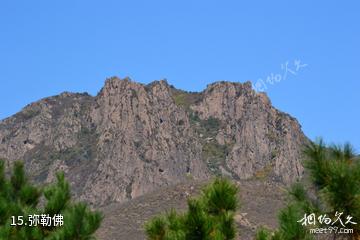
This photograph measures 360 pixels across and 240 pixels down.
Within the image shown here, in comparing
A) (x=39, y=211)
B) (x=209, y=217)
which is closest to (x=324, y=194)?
(x=209, y=217)

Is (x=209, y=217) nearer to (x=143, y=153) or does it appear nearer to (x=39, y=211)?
(x=39, y=211)

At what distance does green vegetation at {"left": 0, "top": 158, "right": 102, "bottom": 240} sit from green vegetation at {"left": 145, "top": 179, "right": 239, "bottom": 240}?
5.97 ft

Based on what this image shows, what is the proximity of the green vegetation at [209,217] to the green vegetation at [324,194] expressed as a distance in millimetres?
511

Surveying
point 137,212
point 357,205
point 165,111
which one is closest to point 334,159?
point 357,205

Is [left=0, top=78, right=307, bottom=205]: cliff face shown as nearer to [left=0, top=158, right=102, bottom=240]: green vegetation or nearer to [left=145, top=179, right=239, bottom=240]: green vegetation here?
[left=0, top=158, right=102, bottom=240]: green vegetation

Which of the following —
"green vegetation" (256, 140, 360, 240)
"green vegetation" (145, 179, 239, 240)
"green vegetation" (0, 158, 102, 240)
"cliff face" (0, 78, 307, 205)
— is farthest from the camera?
"cliff face" (0, 78, 307, 205)

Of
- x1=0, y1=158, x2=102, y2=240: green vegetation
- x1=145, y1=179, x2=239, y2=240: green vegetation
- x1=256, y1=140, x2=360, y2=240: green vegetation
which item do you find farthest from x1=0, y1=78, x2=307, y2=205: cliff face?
x1=256, y1=140, x2=360, y2=240: green vegetation

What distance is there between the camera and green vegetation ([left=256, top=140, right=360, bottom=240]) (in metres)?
7.95

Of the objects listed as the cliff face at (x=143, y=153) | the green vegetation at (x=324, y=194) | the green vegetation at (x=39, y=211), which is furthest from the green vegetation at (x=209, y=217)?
the cliff face at (x=143, y=153)

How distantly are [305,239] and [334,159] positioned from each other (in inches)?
37.0

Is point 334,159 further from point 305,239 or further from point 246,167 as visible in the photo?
point 246,167

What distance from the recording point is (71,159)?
197 meters

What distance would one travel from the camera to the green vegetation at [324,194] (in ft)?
26.1

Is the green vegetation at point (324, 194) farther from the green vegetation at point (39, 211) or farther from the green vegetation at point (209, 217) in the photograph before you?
the green vegetation at point (39, 211)
